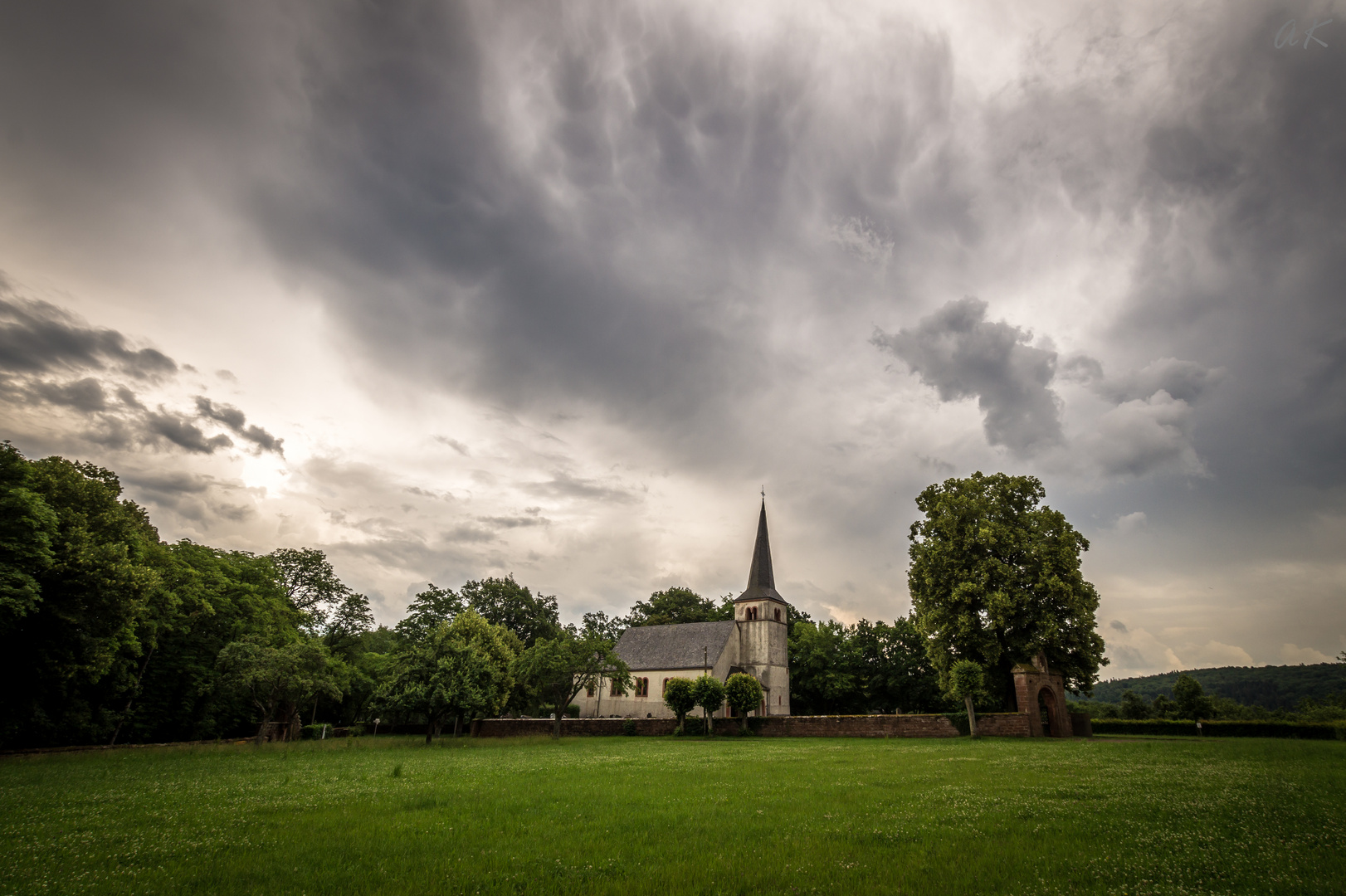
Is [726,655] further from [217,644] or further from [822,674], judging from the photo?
[217,644]

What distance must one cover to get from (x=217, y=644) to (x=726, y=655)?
42258mm

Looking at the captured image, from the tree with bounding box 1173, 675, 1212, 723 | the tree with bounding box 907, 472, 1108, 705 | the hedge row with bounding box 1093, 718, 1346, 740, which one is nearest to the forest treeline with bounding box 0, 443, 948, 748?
the hedge row with bounding box 1093, 718, 1346, 740

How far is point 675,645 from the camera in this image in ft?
213

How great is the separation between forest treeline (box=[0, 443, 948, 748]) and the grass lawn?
31.5 ft

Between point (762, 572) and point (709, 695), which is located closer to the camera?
point (709, 695)

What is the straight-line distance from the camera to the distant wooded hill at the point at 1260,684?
397 ft

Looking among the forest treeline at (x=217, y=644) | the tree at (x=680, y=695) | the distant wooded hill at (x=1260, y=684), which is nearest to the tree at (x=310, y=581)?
the forest treeline at (x=217, y=644)

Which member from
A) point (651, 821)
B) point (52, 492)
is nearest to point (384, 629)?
point (52, 492)

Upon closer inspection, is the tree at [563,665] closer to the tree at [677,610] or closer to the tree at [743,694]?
the tree at [743,694]

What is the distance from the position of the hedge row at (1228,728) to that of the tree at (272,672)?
54070 mm

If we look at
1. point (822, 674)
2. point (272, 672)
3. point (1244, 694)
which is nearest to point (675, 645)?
point (822, 674)

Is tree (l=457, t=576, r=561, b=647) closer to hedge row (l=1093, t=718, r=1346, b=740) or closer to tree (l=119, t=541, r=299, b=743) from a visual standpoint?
tree (l=119, t=541, r=299, b=743)

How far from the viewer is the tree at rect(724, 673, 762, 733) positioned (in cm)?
4634

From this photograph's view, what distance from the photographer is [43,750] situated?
92.8ft
